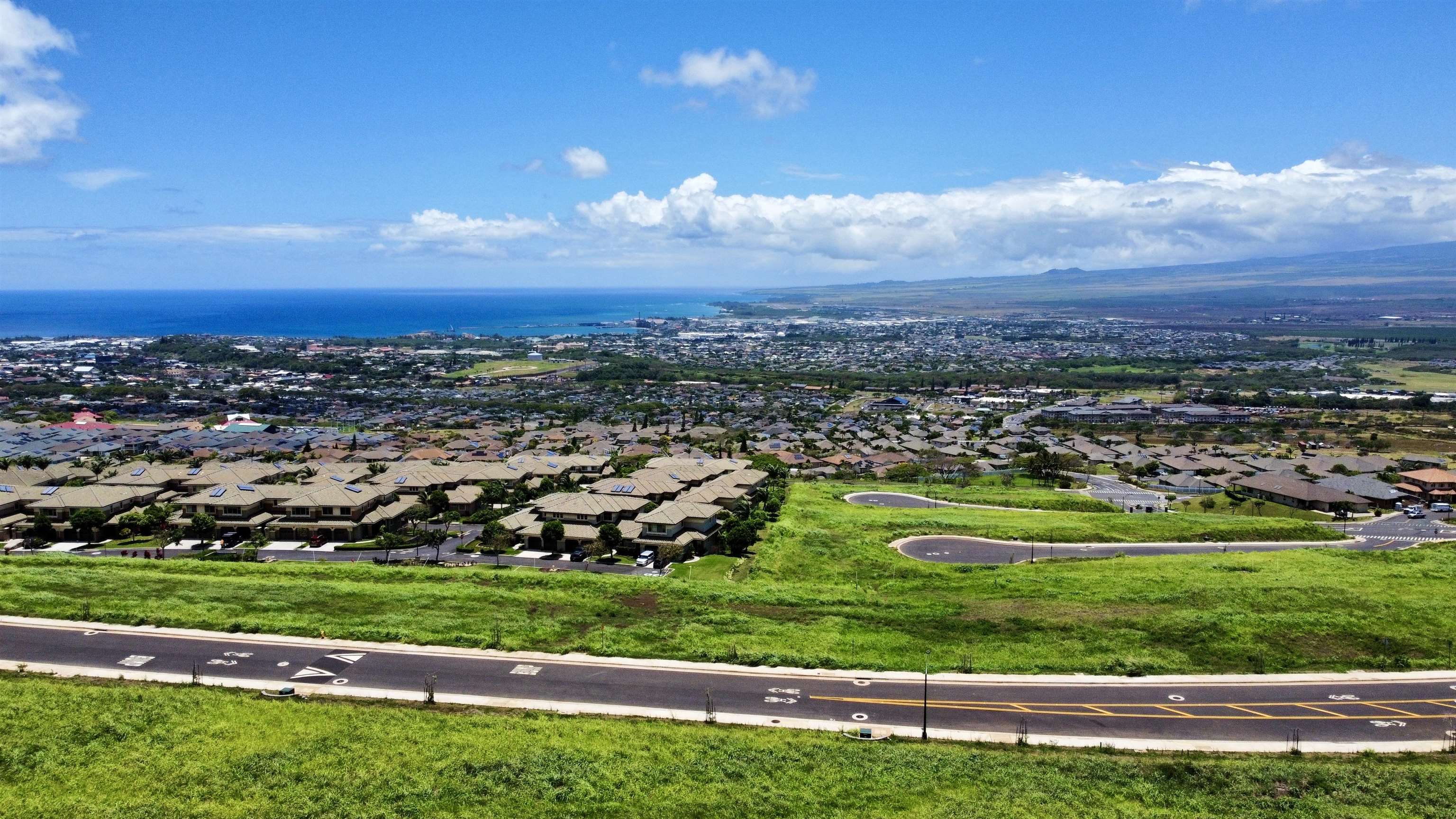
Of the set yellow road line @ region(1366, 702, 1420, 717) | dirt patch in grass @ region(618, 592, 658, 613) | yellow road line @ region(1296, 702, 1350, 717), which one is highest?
dirt patch in grass @ region(618, 592, 658, 613)

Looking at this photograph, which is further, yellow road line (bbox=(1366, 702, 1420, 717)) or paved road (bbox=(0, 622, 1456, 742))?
yellow road line (bbox=(1366, 702, 1420, 717))

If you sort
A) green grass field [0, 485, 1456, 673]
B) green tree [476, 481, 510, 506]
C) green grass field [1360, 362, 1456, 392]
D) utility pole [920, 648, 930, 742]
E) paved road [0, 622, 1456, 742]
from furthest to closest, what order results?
green grass field [1360, 362, 1456, 392], green tree [476, 481, 510, 506], green grass field [0, 485, 1456, 673], paved road [0, 622, 1456, 742], utility pole [920, 648, 930, 742]

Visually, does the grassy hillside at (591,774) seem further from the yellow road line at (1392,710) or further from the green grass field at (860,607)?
→ the green grass field at (860,607)

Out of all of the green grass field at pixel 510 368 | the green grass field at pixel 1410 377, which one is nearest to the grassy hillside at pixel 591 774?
the green grass field at pixel 510 368

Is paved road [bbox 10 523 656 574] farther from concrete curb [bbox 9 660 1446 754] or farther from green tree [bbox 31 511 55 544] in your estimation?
concrete curb [bbox 9 660 1446 754]

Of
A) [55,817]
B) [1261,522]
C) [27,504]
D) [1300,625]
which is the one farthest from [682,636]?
[27,504]

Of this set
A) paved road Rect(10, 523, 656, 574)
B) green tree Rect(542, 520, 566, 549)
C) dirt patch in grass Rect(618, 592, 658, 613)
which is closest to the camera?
dirt patch in grass Rect(618, 592, 658, 613)

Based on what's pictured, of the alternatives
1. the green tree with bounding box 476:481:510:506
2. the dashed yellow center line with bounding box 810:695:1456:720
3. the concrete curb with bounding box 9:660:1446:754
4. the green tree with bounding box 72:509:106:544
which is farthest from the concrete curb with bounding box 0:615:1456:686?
the green tree with bounding box 476:481:510:506

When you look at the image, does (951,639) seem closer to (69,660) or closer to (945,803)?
(945,803)
